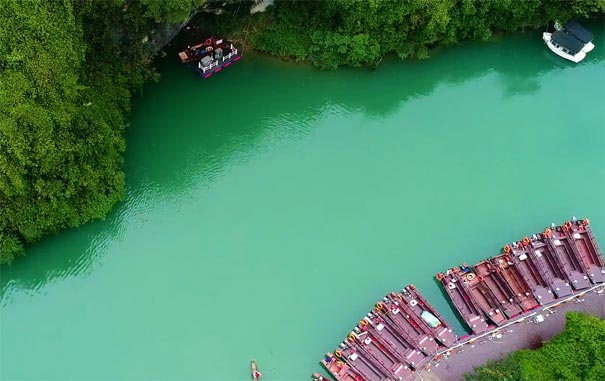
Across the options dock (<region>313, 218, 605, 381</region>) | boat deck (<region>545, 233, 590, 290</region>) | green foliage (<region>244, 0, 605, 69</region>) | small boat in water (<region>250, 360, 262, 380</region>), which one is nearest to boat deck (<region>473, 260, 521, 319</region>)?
dock (<region>313, 218, 605, 381</region>)

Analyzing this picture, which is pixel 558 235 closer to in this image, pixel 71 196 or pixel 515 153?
pixel 515 153

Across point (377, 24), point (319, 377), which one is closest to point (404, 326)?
point (319, 377)

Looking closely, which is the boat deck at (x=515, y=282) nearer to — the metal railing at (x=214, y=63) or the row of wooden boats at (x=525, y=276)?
the row of wooden boats at (x=525, y=276)

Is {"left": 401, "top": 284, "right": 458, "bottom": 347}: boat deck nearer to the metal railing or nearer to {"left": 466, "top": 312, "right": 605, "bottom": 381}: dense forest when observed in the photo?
{"left": 466, "top": 312, "right": 605, "bottom": 381}: dense forest

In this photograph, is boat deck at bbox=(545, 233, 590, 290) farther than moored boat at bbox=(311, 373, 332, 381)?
Yes

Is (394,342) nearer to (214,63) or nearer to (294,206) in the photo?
(294,206)

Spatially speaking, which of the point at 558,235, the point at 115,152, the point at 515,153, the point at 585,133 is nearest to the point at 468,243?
the point at 558,235
